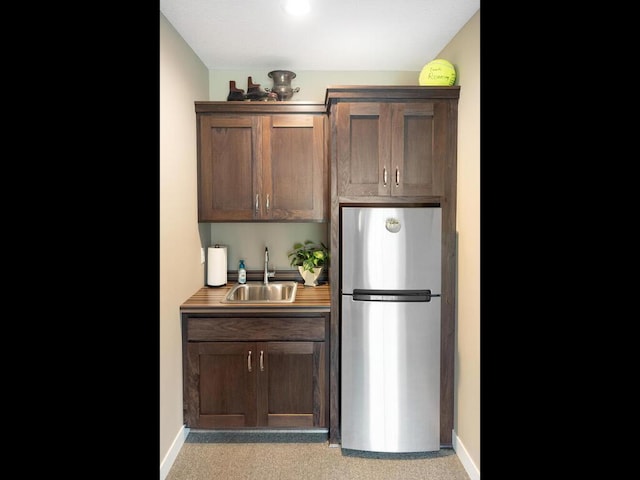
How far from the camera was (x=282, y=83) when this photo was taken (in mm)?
3068

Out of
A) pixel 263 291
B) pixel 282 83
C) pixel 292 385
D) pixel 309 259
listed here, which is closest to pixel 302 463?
pixel 292 385

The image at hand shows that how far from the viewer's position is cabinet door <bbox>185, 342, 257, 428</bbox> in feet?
8.58

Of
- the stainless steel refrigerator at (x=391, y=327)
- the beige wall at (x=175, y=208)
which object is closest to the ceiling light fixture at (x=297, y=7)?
the beige wall at (x=175, y=208)

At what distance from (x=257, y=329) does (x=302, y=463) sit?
0.83m

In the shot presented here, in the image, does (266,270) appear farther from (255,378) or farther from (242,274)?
(255,378)

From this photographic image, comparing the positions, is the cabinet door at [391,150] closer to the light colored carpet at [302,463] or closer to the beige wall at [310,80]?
the beige wall at [310,80]

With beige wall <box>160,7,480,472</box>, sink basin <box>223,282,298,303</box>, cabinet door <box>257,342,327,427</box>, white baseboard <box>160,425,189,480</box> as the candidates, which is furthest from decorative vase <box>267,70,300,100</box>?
white baseboard <box>160,425,189,480</box>

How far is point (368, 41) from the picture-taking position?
2.68 metres

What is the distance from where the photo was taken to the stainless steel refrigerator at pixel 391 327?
7.98 ft

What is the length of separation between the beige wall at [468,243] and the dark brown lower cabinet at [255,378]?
33.0 inches
